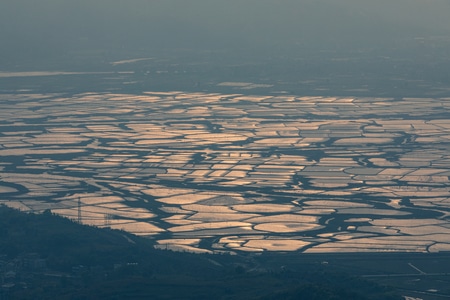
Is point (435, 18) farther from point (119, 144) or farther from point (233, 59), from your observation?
point (119, 144)

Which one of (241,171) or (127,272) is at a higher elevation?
(127,272)

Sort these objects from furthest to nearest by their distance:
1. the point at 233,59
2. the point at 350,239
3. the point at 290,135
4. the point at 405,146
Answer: the point at 233,59 < the point at 290,135 < the point at 405,146 < the point at 350,239

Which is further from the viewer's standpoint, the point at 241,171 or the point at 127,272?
the point at 241,171

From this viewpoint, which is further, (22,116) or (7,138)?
(22,116)

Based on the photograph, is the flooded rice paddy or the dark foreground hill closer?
the dark foreground hill

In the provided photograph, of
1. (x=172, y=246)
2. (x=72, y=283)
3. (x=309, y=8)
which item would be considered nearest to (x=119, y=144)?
(x=172, y=246)

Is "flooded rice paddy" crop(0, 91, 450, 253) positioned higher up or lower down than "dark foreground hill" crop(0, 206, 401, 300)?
lower down
